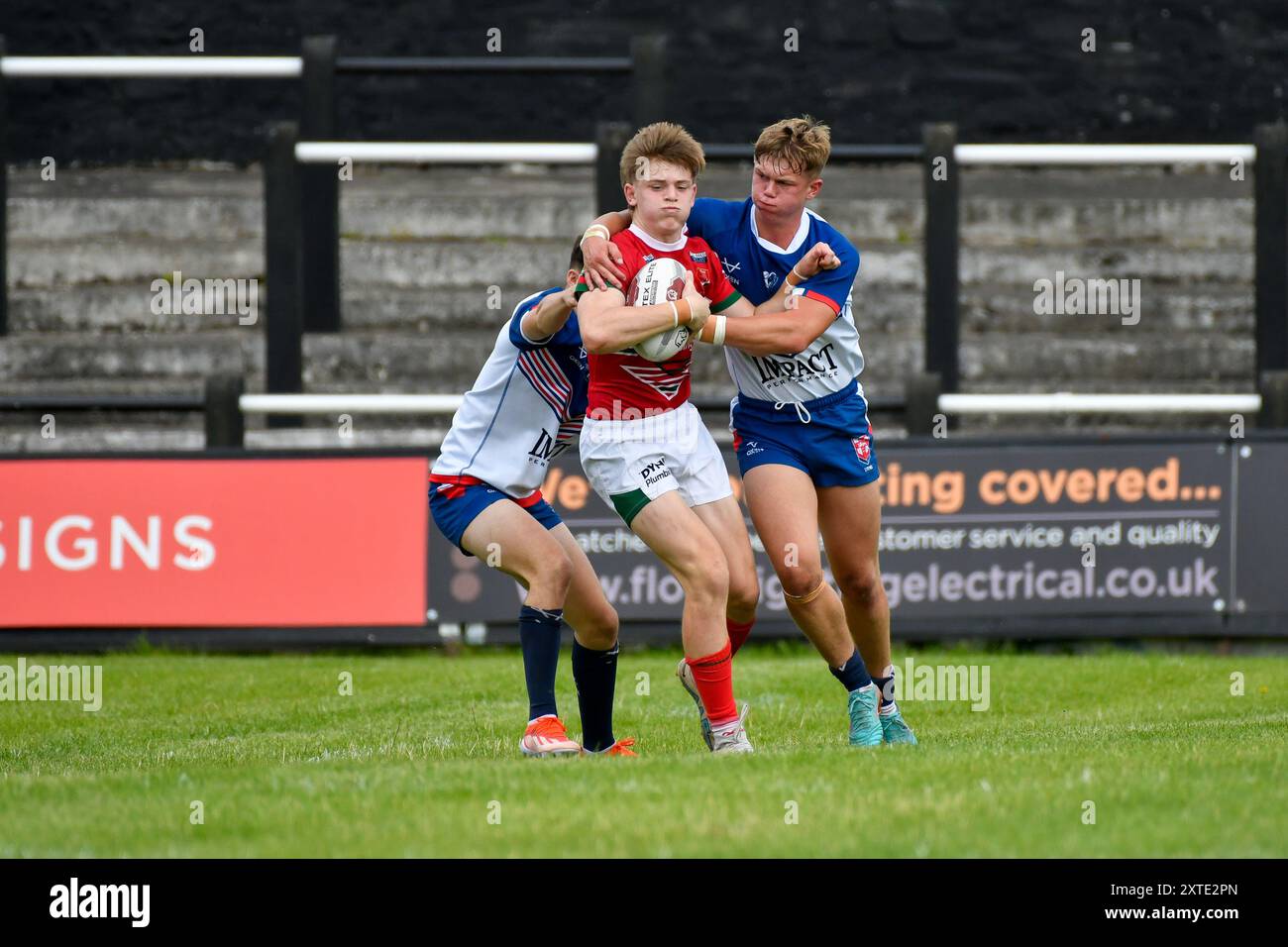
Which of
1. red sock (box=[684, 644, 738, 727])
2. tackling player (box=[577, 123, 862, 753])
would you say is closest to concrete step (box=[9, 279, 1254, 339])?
tackling player (box=[577, 123, 862, 753])

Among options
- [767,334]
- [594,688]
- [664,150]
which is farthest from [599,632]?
[664,150]

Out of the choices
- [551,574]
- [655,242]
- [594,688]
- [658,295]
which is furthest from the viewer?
[594,688]

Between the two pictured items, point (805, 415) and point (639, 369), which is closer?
point (639, 369)

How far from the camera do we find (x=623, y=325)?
631 cm

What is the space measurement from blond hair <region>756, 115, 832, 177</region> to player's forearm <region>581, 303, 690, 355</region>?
2.74 ft

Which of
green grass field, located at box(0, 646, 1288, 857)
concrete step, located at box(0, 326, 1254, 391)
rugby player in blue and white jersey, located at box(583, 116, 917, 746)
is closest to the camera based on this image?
green grass field, located at box(0, 646, 1288, 857)

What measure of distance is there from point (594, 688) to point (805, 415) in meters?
1.35

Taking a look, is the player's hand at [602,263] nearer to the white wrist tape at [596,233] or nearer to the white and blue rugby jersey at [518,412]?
the white wrist tape at [596,233]

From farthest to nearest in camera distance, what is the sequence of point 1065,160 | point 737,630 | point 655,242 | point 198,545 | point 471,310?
point 471,310, point 1065,160, point 198,545, point 737,630, point 655,242

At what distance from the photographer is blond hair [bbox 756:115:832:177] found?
6.73m

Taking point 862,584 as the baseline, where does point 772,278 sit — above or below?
above

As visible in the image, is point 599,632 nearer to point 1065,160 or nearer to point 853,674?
point 853,674

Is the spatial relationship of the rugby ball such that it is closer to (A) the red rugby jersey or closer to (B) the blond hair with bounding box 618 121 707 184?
(A) the red rugby jersey
